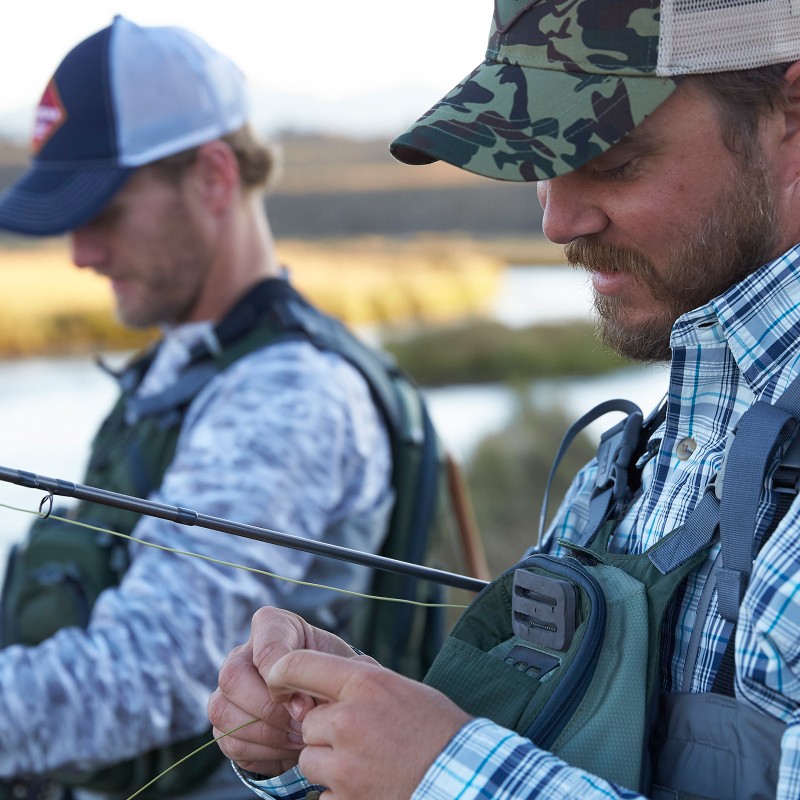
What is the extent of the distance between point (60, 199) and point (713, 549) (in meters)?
2.36

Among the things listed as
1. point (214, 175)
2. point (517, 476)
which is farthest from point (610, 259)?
point (517, 476)

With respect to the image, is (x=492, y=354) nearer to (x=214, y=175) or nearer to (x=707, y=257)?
(x=214, y=175)

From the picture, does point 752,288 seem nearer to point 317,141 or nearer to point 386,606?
point 386,606

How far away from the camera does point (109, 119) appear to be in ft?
10.3

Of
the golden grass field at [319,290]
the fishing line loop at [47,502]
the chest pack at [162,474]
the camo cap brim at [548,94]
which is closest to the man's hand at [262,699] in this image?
the fishing line loop at [47,502]

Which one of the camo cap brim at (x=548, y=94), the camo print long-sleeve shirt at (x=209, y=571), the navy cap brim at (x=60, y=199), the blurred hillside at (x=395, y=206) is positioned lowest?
the blurred hillside at (x=395, y=206)

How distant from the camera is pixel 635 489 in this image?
1.55 m

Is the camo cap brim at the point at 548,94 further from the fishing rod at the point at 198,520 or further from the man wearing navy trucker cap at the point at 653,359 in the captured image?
the fishing rod at the point at 198,520

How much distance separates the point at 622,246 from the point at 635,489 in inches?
13.2

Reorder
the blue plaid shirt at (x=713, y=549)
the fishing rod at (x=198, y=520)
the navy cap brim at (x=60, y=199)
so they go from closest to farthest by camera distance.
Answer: the blue plaid shirt at (x=713, y=549) → the fishing rod at (x=198, y=520) → the navy cap brim at (x=60, y=199)

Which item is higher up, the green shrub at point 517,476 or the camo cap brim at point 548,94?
the camo cap brim at point 548,94

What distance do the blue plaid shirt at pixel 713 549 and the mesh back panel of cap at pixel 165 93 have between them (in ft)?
6.21

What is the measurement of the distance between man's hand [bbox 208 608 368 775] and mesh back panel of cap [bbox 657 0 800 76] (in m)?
0.81

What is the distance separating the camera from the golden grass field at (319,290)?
12953mm
